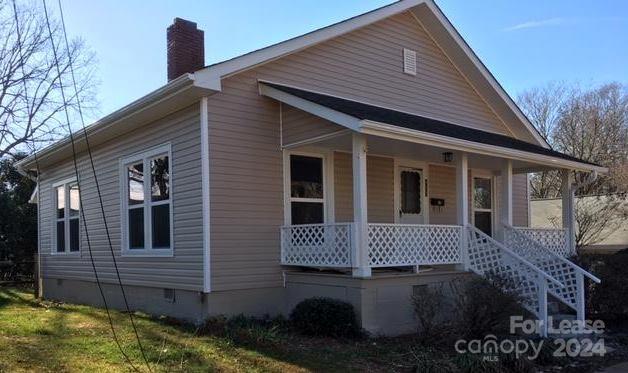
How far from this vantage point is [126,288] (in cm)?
1242

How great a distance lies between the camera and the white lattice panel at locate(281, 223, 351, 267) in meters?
9.67

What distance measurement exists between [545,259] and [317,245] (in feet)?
16.3

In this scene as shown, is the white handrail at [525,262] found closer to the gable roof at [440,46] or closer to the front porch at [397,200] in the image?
the front porch at [397,200]

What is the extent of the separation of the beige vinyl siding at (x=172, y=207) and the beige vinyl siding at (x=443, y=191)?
19.7 ft

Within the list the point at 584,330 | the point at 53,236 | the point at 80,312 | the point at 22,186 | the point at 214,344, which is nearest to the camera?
the point at 214,344

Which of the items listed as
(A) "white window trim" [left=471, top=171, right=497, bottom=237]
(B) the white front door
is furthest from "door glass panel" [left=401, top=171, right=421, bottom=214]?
(A) "white window trim" [left=471, top=171, right=497, bottom=237]

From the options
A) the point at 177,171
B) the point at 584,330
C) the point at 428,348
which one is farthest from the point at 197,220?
the point at 584,330

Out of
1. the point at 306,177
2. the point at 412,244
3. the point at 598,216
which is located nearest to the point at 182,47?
the point at 306,177

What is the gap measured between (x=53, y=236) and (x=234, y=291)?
882 cm

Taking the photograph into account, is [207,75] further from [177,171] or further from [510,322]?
[510,322]

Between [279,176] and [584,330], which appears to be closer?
[584,330]

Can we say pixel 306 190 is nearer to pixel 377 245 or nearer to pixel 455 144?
pixel 377 245

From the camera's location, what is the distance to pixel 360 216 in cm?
952

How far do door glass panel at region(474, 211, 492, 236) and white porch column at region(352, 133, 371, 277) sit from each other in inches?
254
